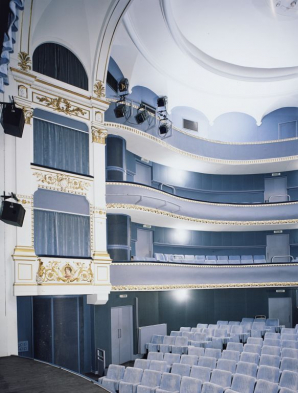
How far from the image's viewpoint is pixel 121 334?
14.2 m

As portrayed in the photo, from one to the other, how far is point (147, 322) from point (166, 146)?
236 inches

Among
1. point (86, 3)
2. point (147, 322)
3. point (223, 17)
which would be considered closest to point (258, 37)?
point (223, 17)

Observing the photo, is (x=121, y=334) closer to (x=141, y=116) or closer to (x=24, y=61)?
(x=141, y=116)

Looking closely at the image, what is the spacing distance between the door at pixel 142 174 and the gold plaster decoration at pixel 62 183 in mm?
5569

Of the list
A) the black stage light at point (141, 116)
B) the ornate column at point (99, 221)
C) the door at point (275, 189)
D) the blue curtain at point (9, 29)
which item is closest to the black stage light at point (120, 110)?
the black stage light at point (141, 116)

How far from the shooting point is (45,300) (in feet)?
37.6

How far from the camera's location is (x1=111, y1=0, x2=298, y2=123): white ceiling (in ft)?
47.2

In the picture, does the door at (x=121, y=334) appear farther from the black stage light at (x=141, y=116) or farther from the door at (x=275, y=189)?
the door at (x=275, y=189)

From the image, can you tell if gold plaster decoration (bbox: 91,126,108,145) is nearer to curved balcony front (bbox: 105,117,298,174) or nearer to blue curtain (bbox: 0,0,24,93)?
curved balcony front (bbox: 105,117,298,174)

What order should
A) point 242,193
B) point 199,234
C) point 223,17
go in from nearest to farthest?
point 223,17 < point 199,234 < point 242,193

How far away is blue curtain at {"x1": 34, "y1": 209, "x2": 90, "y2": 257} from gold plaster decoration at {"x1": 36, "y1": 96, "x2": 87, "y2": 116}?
8.31ft

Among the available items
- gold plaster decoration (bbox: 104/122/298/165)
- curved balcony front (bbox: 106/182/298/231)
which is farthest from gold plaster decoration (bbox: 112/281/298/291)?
gold plaster decoration (bbox: 104/122/298/165)

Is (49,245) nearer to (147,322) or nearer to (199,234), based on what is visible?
(147,322)

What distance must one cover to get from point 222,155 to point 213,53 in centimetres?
432
